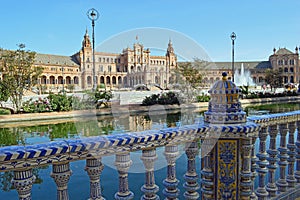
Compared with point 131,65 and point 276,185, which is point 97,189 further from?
point 131,65

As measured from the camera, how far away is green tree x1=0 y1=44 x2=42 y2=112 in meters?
21.6

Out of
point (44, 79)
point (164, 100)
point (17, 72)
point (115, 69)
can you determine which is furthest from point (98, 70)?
point (164, 100)

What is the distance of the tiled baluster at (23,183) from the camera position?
1.63 m

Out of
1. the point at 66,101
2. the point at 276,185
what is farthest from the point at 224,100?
the point at 66,101

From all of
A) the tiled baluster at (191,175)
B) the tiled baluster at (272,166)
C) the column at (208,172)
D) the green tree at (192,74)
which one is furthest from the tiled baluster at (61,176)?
the green tree at (192,74)

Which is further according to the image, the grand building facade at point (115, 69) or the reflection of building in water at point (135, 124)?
the grand building facade at point (115, 69)

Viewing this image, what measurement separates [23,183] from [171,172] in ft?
3.99

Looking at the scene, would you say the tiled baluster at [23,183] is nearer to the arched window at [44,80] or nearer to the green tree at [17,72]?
the green tree at [17,72]

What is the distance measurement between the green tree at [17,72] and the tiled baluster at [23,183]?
2124cm

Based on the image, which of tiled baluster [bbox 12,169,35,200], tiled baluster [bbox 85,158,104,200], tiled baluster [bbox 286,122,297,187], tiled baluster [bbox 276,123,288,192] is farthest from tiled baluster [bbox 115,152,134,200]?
tiled baluster [bbox 286,122,297,187]

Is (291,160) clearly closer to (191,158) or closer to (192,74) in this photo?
(191,158)

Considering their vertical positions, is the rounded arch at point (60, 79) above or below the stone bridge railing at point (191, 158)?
above

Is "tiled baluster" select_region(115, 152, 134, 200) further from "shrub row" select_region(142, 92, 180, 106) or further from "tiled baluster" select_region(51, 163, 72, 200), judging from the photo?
"shrub row" select_region(142, 92, 180, 106)

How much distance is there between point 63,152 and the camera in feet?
5.70
